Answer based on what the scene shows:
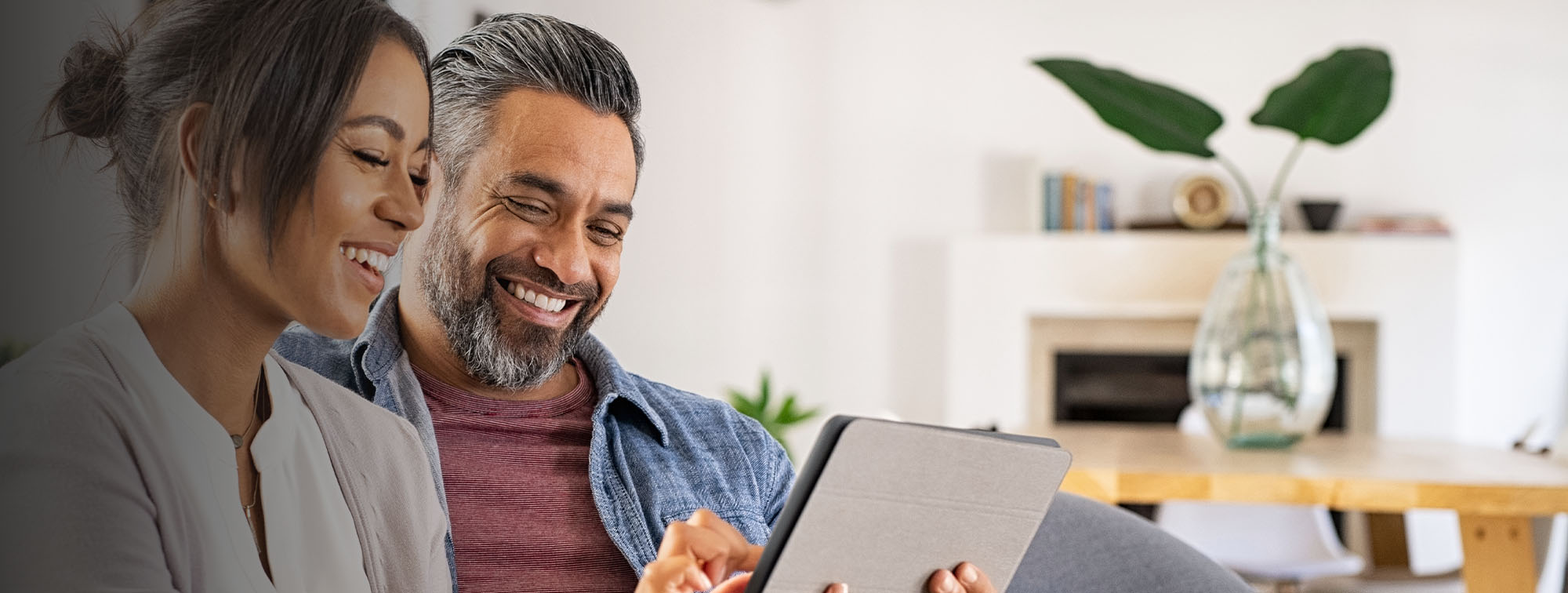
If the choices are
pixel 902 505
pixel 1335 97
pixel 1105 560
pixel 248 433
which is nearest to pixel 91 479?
pixel 248 433

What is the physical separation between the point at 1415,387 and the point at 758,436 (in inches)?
156

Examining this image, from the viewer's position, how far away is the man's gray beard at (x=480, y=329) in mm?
552

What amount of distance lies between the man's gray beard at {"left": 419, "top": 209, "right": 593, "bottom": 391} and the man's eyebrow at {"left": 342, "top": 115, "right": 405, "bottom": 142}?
0.08 metres

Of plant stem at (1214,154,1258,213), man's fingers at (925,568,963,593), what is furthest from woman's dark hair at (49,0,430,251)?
plant stem at (1214,154,1258,213)

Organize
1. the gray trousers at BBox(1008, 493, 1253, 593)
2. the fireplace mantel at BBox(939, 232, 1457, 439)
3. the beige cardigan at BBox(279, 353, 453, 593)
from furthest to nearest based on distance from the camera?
the fireplace mantel at BBox(939, 232, 1457, 439) → the gray trousers at BBox(1008, 493, 1253, 593) → the beige cardigan at BBox(279, 353, 453, 593)

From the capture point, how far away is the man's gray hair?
54cm

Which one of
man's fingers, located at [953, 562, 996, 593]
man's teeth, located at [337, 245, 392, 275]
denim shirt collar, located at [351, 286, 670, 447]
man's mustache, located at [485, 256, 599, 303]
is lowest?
man's fingers, located at [953, 562, 996, 593]

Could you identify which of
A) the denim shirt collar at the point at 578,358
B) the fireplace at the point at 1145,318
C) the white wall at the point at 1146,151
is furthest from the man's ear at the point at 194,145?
the fireplace at the point at 1145,318

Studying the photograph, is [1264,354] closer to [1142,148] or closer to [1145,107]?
[1145,107]

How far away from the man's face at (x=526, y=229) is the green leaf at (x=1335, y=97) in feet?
5.68


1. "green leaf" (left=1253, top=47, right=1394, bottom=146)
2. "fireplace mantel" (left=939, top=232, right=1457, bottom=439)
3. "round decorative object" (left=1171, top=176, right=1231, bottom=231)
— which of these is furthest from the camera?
"round decorative object" (left=1171, top=176, right=1231, bottom=231)

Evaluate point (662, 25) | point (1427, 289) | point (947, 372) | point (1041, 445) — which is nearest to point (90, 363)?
point (662, 25)

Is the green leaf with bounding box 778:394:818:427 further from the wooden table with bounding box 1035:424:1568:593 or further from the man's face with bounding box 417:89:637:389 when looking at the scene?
the wooden table with bounding box 1035:424:1568:593

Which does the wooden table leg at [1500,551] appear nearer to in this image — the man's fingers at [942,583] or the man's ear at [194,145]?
the man's fingers at [942,583]
